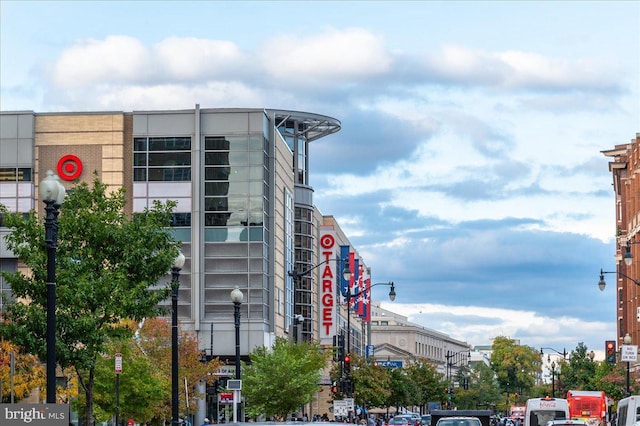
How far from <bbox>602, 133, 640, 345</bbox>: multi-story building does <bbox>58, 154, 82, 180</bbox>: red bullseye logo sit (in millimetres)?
39514

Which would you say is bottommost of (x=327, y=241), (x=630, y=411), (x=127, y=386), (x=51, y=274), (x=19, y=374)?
(x=630, y=411)

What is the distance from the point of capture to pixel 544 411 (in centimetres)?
5659

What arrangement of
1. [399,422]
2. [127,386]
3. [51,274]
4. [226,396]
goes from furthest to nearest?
[399,422], [226,396], [127,386], [51,274]

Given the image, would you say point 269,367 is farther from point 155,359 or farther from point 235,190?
point 235,190

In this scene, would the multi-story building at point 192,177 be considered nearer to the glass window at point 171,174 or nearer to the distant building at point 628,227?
the glass window at point 171,174

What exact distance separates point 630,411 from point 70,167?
54090 millimetres

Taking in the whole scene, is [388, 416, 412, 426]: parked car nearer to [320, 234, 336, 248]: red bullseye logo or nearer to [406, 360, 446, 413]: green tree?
[320, 234, 336, 248]: red bullseye logo

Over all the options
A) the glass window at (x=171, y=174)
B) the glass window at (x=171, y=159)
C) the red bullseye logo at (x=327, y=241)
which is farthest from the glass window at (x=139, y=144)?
the red bullseye logo at (x=327, y=241)

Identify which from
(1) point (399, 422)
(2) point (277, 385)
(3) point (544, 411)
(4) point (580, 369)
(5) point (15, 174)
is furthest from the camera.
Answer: (4) point (580, 369)

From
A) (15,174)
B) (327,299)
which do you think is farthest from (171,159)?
(327,299)

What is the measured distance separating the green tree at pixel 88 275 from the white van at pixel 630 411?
54.1 feet

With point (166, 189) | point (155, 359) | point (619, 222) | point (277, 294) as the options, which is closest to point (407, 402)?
point (619, 222)

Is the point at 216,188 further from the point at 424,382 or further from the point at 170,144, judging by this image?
the point at 424,382

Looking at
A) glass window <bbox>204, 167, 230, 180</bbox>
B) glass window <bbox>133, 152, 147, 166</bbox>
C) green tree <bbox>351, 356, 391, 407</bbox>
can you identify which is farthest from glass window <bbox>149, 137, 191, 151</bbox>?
green tree <bbox>351, 356, 391, 407</bbox>
